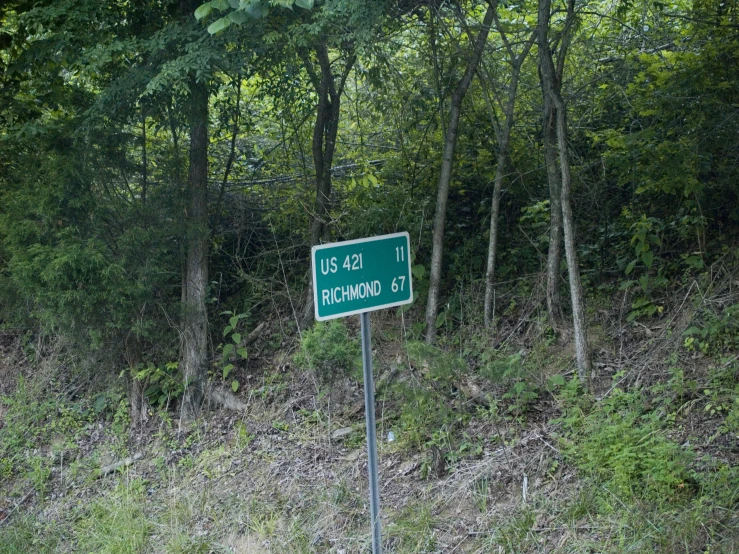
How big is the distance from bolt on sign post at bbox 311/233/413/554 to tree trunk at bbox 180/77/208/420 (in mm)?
4544

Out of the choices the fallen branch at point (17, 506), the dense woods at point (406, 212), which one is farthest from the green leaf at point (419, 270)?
the fallen branch at point (17, 506)

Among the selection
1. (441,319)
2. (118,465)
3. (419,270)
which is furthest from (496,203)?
(118,465)

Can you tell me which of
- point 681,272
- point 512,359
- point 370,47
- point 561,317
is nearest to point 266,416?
point 512,359

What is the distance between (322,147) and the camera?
8000mm

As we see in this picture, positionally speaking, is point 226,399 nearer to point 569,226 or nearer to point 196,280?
point 196,280

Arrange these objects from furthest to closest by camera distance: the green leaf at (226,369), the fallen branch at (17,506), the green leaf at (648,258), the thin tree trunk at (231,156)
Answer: the thin tree trunk at (231,156), the green leaf at (226,369), the fallen branch at (17,506), the green leaf at (648,258)

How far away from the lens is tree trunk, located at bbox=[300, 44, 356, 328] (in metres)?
7.84

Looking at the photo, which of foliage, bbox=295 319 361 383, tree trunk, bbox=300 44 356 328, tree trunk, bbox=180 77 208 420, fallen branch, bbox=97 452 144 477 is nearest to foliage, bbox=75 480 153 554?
fallen branch, bbox=97 452 144 477

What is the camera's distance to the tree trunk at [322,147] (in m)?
7.84

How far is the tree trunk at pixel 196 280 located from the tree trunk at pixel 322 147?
114 cm

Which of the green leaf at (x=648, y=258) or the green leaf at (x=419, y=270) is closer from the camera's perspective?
the green leaf at (x=648, y=258)

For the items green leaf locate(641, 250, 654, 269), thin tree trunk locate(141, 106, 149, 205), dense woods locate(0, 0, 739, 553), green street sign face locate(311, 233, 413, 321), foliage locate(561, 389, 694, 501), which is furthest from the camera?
thin tree trunk locate(141, 106, 149, 205)

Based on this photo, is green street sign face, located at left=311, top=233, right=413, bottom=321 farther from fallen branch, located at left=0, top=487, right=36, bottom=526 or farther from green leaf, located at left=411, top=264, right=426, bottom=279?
fallen branch, located at left=0, top=487, right=36, bottom=526

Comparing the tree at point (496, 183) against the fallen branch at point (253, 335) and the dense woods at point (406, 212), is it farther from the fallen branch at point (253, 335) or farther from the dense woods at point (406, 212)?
the fallen branch at point (253, 335)
